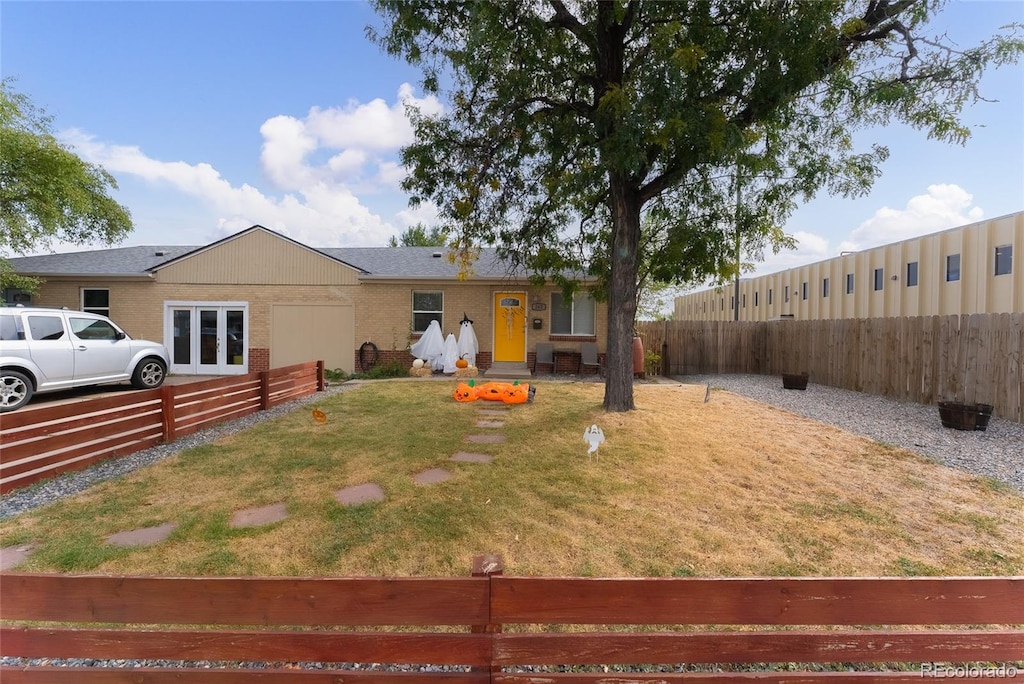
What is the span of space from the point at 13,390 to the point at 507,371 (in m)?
9.78

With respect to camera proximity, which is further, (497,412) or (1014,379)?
(497,412)

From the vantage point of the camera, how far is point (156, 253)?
16000 mm

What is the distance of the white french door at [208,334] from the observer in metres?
13.7

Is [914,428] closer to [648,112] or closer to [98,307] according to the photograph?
[648,112]

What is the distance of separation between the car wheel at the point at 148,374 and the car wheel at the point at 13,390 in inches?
70.1

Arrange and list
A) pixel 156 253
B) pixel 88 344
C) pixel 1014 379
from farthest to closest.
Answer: pixel 156 253, pixel 88 344, pixel 1014 379

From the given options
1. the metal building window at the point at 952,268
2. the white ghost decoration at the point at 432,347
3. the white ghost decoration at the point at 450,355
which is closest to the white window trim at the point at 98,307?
the white ghost decoration at the point at 432,347

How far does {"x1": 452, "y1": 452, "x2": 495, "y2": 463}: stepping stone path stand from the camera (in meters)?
5.41

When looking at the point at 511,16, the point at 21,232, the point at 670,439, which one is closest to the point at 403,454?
the point at 670,439

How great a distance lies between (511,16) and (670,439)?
19.5 feet

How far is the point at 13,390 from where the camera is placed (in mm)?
7863

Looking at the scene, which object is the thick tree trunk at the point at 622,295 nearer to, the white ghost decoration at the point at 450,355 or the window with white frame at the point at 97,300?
the white ghost decoration at the point at 450,355

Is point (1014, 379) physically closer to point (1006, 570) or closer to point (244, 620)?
point (1006, 570)

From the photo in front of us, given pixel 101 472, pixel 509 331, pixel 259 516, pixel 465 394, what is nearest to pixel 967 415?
pixel 465 394
